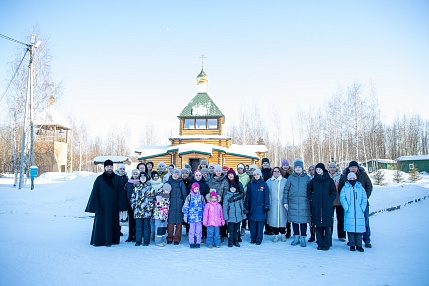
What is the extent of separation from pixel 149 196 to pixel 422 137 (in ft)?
220

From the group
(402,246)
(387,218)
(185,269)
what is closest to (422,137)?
(387,218)

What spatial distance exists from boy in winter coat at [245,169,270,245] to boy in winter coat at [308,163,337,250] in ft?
3.28

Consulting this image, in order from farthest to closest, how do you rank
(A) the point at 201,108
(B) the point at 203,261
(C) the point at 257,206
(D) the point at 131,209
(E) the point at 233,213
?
(A) the point at 201,108 < (D) the point at 131,209 < (C) the point at 257,206 < (E) the point at 233,213 < (B) the point at 203,261

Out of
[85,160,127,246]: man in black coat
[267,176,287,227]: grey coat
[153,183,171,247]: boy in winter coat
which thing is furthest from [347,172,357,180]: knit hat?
[85,160,127,246]: man in black coat

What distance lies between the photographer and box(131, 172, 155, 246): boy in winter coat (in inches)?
229

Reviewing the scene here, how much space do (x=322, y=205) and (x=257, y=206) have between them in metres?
1.37

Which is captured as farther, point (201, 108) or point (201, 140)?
point (201, 108)

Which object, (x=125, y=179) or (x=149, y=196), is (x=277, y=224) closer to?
(x=149, y=196)

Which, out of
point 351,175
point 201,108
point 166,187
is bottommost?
point 166,187

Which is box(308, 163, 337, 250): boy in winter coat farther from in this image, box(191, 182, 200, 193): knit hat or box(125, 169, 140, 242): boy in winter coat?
box(125, 169, 140, 242): boy in winter coat

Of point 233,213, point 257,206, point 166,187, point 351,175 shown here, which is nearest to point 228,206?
point 233,213

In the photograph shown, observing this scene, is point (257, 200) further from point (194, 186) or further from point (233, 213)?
point (194, 186)

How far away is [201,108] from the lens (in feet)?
75.5

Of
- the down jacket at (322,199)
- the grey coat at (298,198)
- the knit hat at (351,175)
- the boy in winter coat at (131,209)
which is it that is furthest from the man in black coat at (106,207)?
the knit hat at (351,175)
